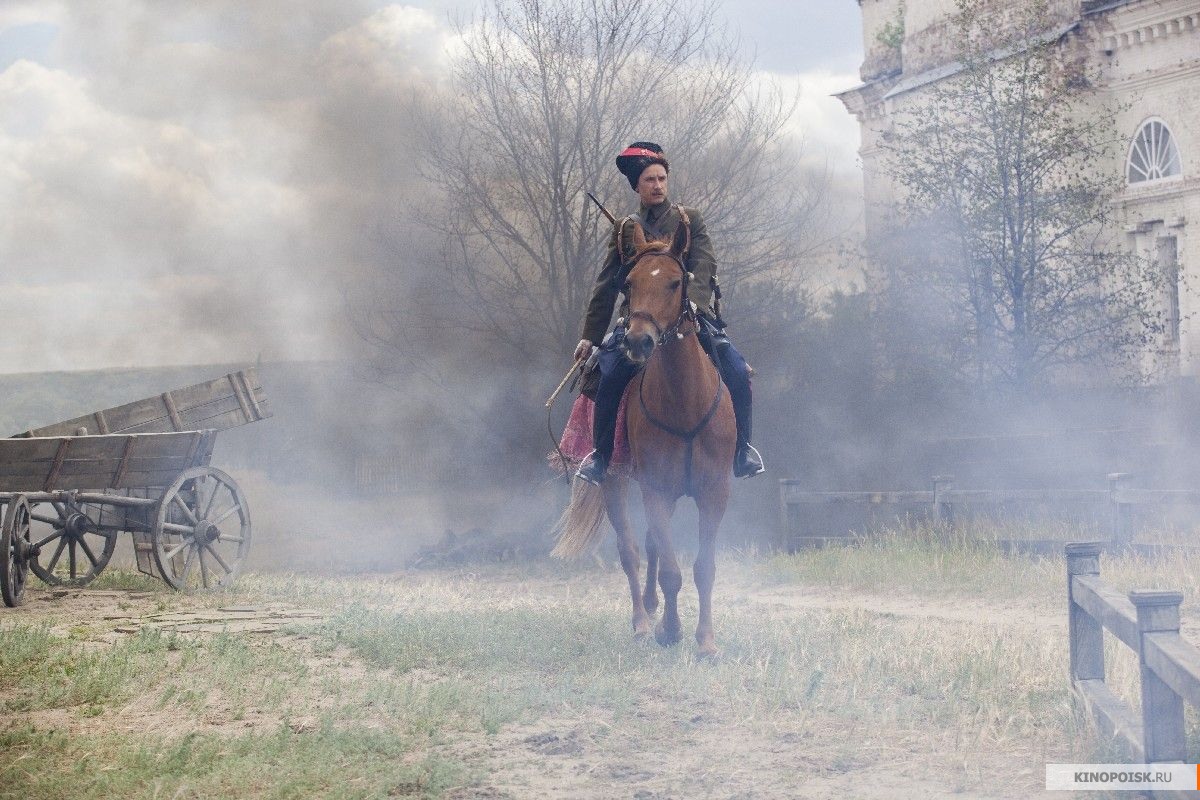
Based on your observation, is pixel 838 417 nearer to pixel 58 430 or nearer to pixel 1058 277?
pixel 1058 277

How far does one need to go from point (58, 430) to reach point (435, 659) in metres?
6.68

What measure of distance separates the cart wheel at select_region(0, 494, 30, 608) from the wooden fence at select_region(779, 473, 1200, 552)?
9.29 m

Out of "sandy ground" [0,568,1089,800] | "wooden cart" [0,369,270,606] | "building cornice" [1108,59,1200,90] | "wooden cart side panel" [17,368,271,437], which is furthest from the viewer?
"building cornice" [1108,59,1200,90]

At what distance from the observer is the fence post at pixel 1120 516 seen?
1295 cm

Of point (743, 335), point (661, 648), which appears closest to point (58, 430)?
point (661, 648)

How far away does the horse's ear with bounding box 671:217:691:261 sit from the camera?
7.39 metres

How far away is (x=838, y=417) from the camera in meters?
22.5

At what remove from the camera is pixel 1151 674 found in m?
4.72

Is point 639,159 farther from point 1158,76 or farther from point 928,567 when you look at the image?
point 1158,76

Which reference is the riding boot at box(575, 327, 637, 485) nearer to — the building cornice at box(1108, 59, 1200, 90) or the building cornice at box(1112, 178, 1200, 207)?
the building cornice at box(1112, 178, 1200, 207)

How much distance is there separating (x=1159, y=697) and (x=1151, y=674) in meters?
0.09

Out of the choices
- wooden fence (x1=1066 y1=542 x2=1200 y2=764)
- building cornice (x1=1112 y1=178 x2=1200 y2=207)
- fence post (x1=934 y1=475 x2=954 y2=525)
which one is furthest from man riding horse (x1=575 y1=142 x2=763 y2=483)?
building cornice (x1=1112 y1=178 x2=1200 y2=207)

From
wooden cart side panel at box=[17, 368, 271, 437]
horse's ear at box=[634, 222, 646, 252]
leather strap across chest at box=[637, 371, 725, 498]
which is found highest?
horse's ear at box=[634, 222, 646, 252]

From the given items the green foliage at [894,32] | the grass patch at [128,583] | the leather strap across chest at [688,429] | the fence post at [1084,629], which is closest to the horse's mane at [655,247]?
the leather strap across chest at [688,429]
